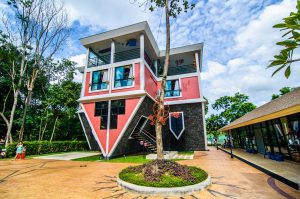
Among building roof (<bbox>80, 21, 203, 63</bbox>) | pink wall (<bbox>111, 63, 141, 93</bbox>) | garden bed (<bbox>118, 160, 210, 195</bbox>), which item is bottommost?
garden bed (<bbox>118, 160, 210, 195</bbox>)

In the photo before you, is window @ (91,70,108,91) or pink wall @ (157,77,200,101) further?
pink wall @ (157,77,200,101)

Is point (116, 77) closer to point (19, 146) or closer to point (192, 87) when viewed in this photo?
point (192, 87)

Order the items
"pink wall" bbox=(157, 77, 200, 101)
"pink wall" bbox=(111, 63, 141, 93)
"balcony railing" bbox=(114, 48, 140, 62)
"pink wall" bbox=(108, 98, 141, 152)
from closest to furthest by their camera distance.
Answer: "pink wall" bbox=(108, 98, 141, 152) < "pink wall" bbox=(111, 63, 141, 93) < "balcony railing" bbox=(114, 48, 140, 62) < "pink wall" bbox=(157, 77, 200, 101)

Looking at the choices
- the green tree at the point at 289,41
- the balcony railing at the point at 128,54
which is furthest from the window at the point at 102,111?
the green tree at the point at 289,41

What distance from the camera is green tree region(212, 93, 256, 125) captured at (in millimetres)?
32312

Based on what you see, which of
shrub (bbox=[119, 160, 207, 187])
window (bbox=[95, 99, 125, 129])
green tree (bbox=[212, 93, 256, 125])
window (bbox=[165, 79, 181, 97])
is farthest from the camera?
green tree (bbox=[212, 93, 256, 125])

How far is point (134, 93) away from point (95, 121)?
12.7 feet

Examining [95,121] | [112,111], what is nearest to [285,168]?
[112,111]

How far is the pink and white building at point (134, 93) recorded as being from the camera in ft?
39.3

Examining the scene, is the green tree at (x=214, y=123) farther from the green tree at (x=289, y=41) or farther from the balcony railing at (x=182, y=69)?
the green tree at (x=289, y=41)

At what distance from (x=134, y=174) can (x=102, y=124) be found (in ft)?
24.1

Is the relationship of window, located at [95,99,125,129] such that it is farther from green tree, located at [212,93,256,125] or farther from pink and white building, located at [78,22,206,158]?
green tree, located at [212,93,256,125]

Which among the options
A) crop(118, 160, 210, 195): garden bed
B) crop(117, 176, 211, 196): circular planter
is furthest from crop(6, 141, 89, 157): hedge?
crop(117, 176, 211, 196): circular planter

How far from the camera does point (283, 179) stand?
17.5ft
